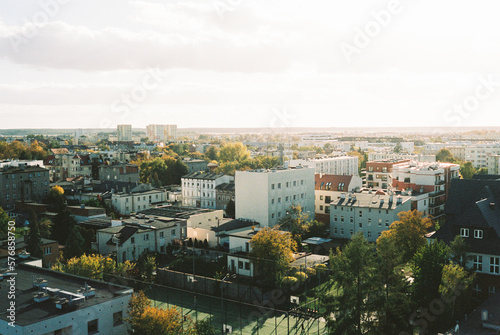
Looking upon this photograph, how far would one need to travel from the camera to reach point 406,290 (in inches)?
830

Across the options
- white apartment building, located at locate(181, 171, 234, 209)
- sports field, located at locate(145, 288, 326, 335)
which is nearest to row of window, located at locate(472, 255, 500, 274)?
sports field, located at locate(145, 288, 326, 335)

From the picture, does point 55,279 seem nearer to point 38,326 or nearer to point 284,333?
point 38,326

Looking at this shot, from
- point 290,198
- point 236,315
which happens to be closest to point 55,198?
point 290,198

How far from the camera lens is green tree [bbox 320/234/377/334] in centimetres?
1772

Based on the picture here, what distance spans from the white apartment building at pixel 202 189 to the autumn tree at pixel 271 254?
1027 inches

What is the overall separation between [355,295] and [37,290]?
11905 millimetres

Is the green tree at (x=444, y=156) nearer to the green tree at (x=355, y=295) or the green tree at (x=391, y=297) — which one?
the green tree at (x=391, y=297)

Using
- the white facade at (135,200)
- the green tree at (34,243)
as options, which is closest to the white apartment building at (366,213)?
the white facade at (135,200)

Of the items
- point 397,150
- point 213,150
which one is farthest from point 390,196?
point 397,150

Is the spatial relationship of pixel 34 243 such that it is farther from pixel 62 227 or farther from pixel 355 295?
pixel 355 295

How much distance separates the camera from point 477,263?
79.4ft

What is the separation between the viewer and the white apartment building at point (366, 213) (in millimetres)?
38281

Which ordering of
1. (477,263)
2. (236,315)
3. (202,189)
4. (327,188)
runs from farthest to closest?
1. (202,189)
2. (327,188)
3. (477,263)
4. (236,315)

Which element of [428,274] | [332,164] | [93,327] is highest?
[332,164]
